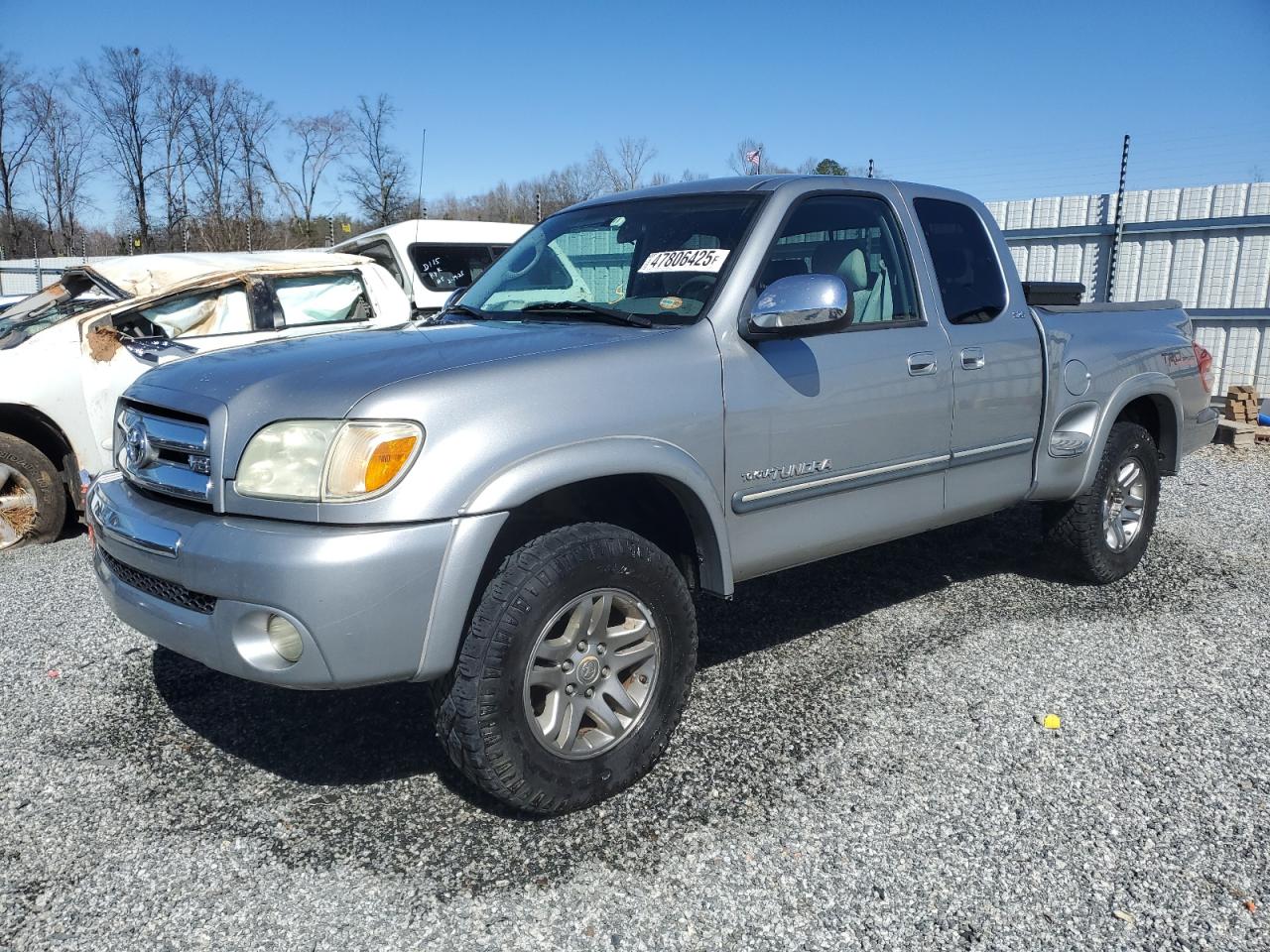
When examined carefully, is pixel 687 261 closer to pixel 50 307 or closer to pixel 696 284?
pixel 696 284

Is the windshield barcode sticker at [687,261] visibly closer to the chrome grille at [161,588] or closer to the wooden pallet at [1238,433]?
the chrome grille at [161,588]

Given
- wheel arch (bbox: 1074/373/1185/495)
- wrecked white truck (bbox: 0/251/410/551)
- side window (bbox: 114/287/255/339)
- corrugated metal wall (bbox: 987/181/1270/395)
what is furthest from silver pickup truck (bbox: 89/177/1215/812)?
corrugated metal wall (bbox: 987/181/1270/395)

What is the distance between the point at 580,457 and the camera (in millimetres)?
2678

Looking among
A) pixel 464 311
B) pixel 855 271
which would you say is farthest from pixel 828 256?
pixel 464 311

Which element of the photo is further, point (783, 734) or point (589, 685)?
point (783, 734)

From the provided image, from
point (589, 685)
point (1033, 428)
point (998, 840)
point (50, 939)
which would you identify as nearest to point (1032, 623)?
point (1033, 428)

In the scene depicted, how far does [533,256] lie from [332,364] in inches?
57.6

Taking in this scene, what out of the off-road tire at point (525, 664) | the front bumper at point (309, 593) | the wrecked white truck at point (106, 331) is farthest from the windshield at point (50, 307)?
the off-road tire at point (525, 664)

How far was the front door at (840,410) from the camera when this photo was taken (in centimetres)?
316

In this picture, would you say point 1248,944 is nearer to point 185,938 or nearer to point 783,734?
point 783,734

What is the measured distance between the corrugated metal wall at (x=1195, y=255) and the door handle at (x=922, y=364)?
304 inches

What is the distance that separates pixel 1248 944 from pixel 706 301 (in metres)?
2.31

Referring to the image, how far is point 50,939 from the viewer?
236 centimetres

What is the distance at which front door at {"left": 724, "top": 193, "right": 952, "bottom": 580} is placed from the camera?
3.16 meters
